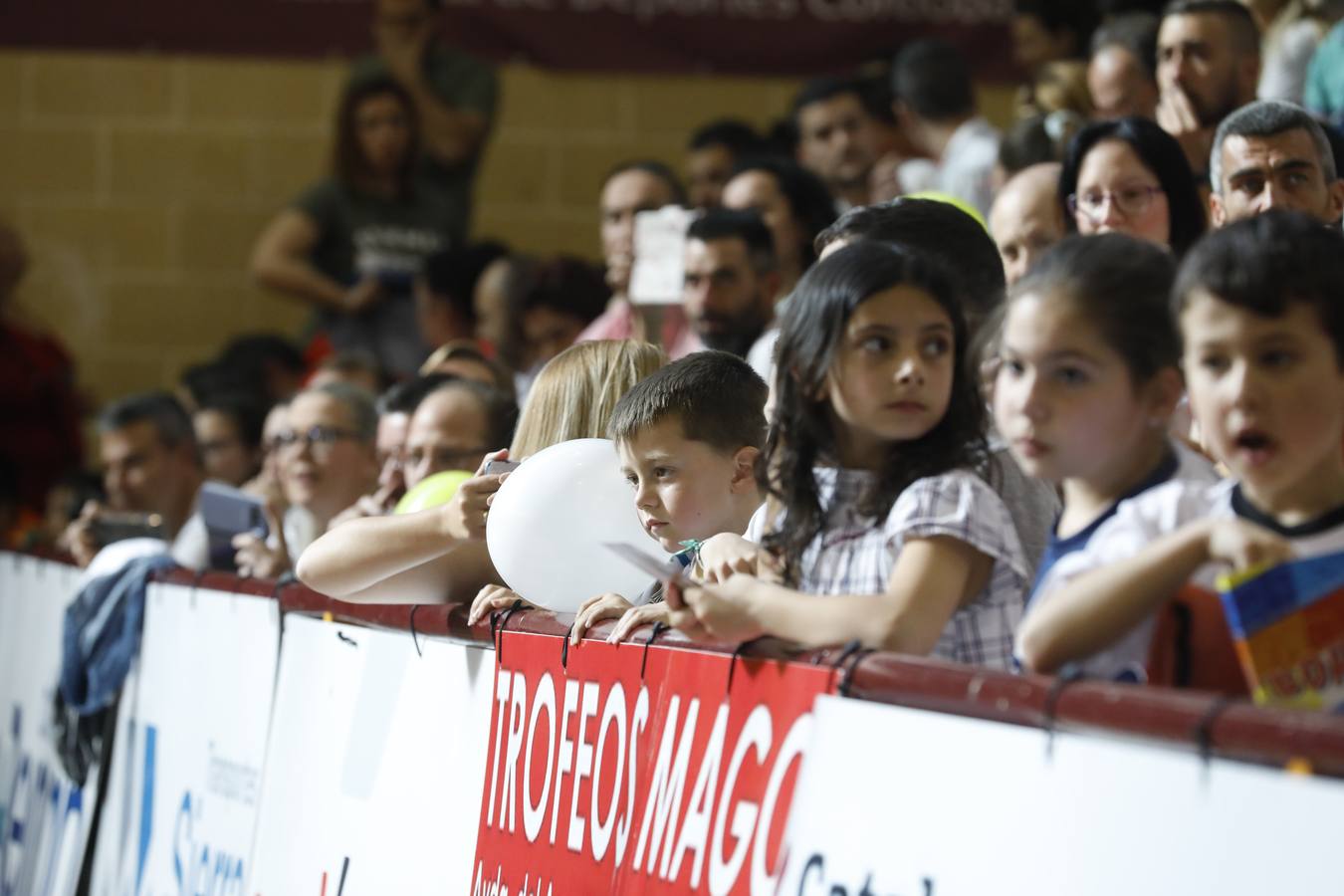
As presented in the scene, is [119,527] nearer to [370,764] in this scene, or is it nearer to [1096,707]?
[370,764]

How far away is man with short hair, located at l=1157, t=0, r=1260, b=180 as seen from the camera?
5695 millimetres

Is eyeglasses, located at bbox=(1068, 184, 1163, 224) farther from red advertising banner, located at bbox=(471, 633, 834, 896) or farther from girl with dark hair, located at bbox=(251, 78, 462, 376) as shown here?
girl with dark hair, located at bbox=(251, 78, 462, 376)

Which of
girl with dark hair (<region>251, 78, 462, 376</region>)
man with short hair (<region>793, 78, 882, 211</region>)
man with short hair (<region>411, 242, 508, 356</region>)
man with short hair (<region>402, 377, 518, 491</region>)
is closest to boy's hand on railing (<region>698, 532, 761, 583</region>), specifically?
man with short hair (<region>402, 377, 518, 491</region>)

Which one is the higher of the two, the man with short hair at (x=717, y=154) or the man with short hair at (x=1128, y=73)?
the man with short hair at (x=717, y=154)

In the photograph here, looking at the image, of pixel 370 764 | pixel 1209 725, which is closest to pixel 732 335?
pixel 370 764

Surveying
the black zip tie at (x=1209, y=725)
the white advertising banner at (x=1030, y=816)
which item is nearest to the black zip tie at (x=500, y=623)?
the white advertising banner at (x=1030, y=816)

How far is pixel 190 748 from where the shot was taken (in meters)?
5.71

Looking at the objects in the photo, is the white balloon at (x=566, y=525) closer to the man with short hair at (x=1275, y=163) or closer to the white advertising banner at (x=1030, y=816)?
the white advertising banner at (x=1030, y=816)

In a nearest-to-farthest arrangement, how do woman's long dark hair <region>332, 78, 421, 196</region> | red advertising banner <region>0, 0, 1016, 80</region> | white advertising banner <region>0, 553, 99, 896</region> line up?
white advertising banner <region>0, 553, 99, 896</region>, woman's long dark hair <region>332, 78, 421, 196</region>, red advertising banner <region>0, 0, 1016, 80</region>

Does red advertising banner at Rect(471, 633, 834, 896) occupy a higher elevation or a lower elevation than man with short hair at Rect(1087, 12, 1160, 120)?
lower

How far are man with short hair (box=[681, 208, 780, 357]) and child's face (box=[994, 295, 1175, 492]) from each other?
3.36 meters

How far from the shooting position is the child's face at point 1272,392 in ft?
7.82

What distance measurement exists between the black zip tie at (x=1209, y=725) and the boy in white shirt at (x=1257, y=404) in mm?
326

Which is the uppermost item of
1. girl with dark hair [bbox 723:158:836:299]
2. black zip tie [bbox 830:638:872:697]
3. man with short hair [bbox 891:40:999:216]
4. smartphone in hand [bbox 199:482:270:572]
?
man with short hair [bbox 891:40:999:216]
